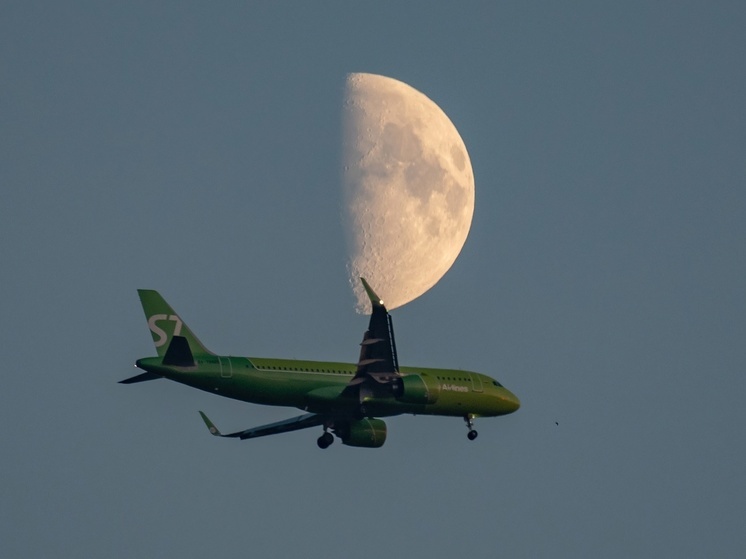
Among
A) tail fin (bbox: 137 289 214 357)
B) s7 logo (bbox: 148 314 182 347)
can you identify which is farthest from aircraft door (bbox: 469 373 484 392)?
s7 logo (bbox: 148 314 182 347)

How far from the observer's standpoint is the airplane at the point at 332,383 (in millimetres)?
104000

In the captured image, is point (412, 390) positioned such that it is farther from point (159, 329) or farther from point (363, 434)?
point (159, 329)

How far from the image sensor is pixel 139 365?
102 metres

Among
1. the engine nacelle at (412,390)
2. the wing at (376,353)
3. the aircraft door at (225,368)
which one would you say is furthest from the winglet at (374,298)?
the aircraft door at (225,368)

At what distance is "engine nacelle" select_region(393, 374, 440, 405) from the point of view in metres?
107

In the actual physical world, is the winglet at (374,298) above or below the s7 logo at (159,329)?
above

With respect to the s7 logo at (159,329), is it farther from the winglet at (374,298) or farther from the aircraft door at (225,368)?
the winglet at (374,298)

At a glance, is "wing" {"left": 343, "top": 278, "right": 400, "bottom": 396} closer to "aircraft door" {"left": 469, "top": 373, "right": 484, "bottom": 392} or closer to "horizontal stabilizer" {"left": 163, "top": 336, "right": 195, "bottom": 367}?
"aircraft door" {"left": 469, "top": 373, "right": 484, "bottom": 392}

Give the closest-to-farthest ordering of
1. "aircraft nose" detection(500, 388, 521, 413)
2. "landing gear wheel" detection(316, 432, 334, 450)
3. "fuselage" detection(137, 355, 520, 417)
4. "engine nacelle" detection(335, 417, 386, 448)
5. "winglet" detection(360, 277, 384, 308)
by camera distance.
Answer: "winglet" detection(360, 277, 384, 308) → "fuselage" detection(137, 355, 520, 417) → "landing gear wheel" detection(316, 432, 334, 450) → "engine nacelle" detection(335, 417, 386, 448) → "aircraft nose" detection(500, 388, 521, 413)

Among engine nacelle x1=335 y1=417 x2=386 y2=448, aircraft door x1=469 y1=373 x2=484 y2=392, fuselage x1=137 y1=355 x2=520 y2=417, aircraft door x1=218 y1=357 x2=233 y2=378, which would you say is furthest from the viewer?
aircraft door x1=469 y1=373 x2=484 y2=392

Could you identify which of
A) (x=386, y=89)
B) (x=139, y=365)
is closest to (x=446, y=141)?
(x=386, y=89)

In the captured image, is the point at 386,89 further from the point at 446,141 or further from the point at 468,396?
the point at 468,396

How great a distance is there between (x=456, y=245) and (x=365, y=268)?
5.77 meters

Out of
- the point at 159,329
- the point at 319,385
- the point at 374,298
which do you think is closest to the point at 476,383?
the point at 319,385
